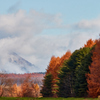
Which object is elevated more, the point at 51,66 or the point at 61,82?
the point at 51,66

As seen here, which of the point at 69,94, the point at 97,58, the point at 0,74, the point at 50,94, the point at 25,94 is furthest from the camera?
the point at 25,94

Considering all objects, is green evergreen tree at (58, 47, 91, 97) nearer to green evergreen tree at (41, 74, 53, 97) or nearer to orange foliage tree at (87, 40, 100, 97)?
green evergreen tree at (41, 74, 53, 97)

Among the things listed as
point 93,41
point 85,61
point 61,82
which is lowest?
point 61,82

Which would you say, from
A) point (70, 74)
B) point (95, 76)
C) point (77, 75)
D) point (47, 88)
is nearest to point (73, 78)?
point (70, 74)

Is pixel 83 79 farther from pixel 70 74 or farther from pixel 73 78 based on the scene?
pixel 70 74

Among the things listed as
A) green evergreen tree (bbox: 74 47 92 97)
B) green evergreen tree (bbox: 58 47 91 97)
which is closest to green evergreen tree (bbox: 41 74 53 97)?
green evergreen tree (bbox: 58 47 91 97)

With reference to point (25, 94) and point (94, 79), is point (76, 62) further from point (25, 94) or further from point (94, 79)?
point (25, 94)

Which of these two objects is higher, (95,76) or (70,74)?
(70,74)

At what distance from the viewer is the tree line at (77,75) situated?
38.2 m

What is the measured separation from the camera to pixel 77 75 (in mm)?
45625

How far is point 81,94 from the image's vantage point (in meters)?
44.6

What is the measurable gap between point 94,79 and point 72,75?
17077 mm

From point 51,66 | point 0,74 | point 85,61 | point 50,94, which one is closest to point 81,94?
point 85,61

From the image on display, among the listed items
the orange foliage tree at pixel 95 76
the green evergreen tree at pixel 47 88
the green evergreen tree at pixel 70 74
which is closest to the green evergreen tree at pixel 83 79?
the green evergreen tree at pixel 70 74
